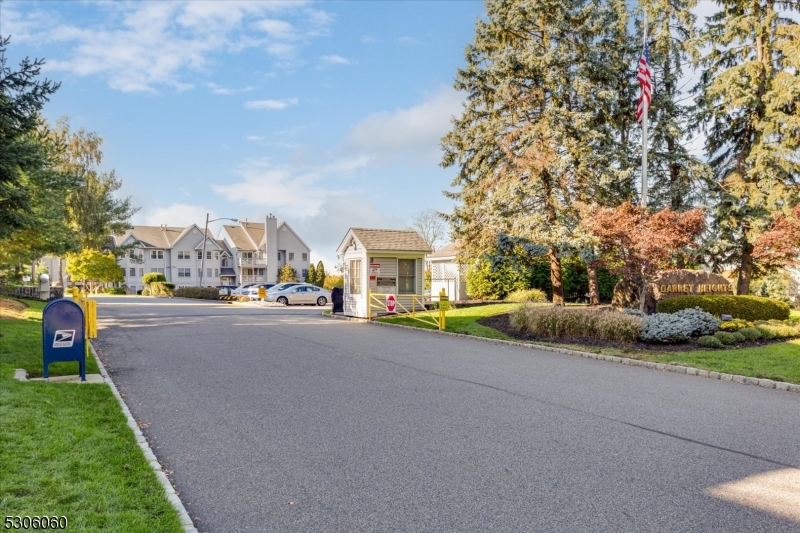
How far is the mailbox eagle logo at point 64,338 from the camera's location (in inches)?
346

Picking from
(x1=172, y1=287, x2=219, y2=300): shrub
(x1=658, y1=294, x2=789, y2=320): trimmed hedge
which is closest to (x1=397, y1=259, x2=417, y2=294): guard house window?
(x1=658, y1=294, x2=789, y2=320): trimmed hedge

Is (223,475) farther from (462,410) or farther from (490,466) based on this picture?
(462,410)

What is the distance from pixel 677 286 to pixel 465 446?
18410 millimetres

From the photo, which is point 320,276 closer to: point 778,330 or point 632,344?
point 632,344

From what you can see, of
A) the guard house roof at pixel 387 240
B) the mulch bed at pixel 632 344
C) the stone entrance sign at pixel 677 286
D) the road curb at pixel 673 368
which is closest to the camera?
the road curb at pixel 673 368

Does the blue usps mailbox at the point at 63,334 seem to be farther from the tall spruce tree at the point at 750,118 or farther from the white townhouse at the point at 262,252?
the white townhouse at the point at 262,252

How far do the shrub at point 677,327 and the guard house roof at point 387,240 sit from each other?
38.7ft

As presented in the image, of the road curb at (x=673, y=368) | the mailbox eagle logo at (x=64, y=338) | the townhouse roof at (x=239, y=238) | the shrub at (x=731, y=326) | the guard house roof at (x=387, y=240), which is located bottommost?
the road curb at (x=673, y=368)

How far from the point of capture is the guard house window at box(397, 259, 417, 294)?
79.9 ft

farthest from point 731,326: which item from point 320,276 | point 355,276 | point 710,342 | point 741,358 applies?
point 320,276

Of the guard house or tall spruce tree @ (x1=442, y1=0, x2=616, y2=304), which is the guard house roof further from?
tall spruce tree @ (x1=442, y1=0, x2=616, y2=304)

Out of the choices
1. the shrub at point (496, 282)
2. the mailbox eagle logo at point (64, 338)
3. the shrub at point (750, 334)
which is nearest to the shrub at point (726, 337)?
the shrub at point (750, 334)

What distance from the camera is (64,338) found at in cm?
887

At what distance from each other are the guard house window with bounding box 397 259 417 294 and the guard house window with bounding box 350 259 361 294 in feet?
5.82
